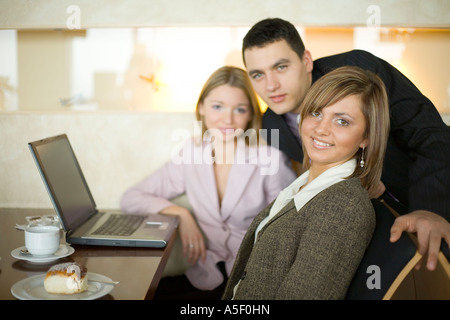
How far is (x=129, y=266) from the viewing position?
128cm

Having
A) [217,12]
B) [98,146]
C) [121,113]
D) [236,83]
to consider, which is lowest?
[98,146]

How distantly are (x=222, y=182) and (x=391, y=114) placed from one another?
2.81 ft

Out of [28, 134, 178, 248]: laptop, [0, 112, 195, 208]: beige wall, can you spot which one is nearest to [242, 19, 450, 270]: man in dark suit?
[0, 112, 195, 208]: beige wall

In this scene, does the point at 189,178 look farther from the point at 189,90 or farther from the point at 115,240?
the point at 115,240

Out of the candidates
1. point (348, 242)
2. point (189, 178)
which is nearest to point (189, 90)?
point (189, 178)

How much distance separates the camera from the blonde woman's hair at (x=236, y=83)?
2.08 metres

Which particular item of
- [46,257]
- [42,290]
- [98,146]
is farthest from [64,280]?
[98,146]

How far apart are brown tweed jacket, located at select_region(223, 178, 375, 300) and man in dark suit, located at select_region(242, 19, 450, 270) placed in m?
0.34

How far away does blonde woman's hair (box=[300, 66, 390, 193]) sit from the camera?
132cm

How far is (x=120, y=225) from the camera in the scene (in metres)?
1.67

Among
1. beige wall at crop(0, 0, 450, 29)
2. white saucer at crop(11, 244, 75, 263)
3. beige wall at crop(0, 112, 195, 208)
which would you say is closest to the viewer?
white saucer at crop(11, 244, 75, 263)

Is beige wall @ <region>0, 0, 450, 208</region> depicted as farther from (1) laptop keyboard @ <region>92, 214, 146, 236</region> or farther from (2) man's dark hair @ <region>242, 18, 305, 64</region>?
(1) laptop keyboard @ <region>92, 214, 146, 236</region>

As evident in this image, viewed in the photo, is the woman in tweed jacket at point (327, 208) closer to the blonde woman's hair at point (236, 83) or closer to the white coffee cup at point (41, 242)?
the white coffee cup at point (41, 242)

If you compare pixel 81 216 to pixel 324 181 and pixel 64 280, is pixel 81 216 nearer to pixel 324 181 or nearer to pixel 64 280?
pixel 64 280
